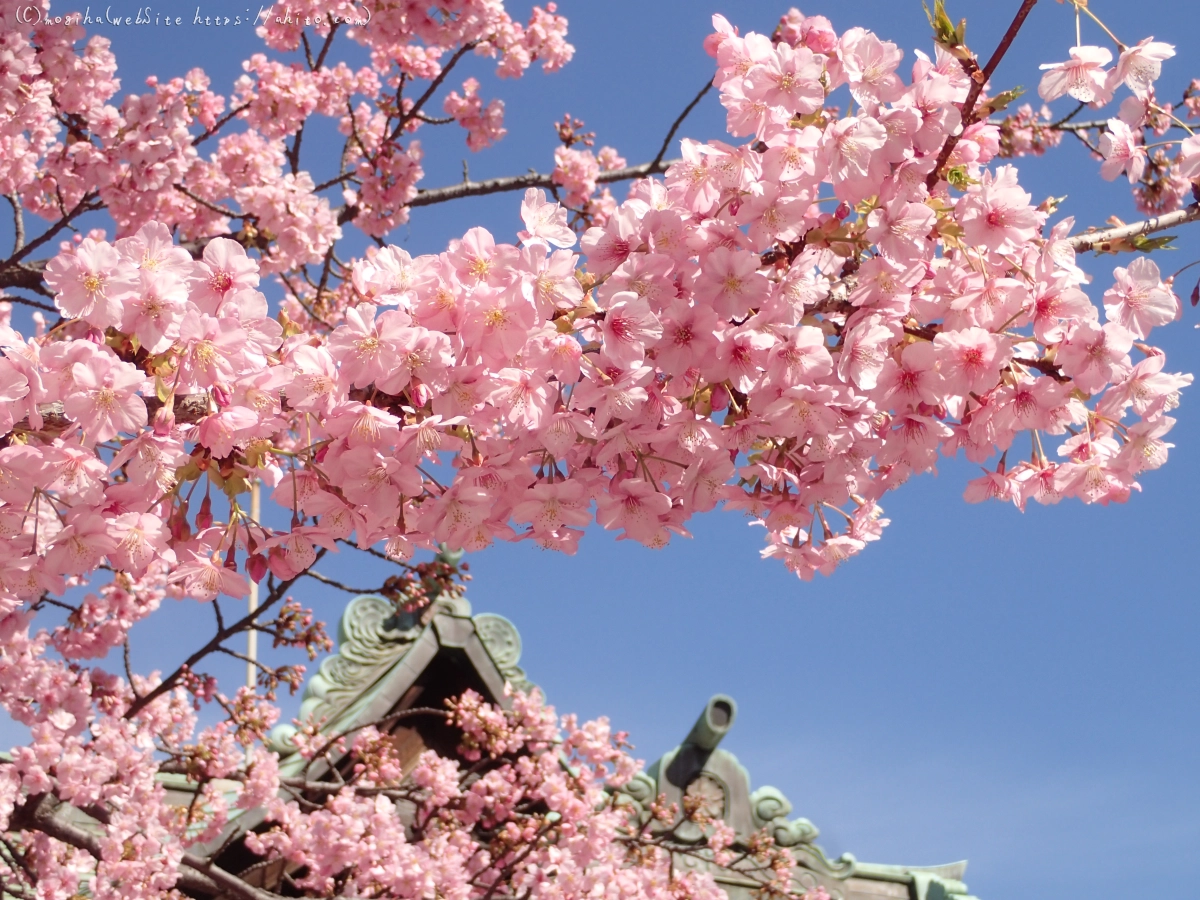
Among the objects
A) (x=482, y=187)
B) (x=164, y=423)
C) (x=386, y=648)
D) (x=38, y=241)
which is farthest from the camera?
(x=386, y=648)

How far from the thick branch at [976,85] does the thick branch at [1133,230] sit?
41cm

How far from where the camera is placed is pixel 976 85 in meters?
2.25

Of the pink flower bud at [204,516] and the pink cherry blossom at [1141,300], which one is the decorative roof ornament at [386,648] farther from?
the pink cherry blossom at [1141,300]

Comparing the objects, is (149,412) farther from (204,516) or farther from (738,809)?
(738,809)

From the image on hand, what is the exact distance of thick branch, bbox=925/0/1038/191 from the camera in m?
2.15

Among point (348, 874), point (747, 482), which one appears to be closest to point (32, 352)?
point (747, 482)

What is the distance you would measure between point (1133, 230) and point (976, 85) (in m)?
0.65

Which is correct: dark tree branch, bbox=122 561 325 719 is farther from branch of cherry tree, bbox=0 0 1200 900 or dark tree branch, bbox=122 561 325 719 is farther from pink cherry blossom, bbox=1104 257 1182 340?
pink cherry blossom, bbox=1104 257 1182 340

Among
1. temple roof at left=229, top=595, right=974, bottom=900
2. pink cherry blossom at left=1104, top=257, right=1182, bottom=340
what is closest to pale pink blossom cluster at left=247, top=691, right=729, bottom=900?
temple roof at left=229, top=595, right=974, bottom=900

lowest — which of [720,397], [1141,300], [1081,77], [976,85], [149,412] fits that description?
[149,412]

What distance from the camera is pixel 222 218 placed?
7695 mm

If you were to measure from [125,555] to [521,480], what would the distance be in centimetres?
88

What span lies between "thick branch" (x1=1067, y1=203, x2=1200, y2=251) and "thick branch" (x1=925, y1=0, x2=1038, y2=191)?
15.9 inches

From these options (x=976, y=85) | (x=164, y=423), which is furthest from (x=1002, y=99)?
(x=164, y=423)
